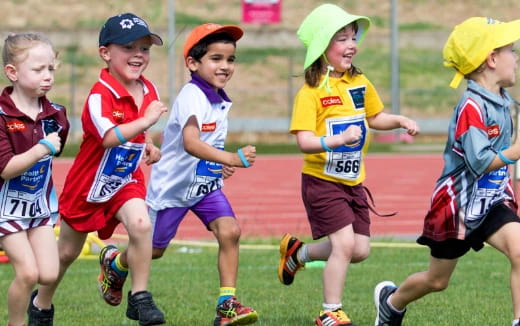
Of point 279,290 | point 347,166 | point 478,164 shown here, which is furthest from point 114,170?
point 279,290

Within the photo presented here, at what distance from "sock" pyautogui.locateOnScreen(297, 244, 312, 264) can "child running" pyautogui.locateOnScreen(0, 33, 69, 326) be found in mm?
2338

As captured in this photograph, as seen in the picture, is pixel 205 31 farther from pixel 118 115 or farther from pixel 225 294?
pixel 225 294

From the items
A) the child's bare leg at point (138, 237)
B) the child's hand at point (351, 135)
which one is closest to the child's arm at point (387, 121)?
the child's hand at point (351, 135)

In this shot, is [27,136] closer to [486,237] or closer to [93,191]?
[93,191]

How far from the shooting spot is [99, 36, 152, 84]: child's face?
715cm

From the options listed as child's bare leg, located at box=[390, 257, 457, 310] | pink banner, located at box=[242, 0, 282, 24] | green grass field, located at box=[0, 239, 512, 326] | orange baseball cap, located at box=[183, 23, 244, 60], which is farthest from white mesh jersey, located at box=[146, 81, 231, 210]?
pink banner, located at box=[242, 0, 282, 24]

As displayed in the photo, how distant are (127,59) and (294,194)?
39.8 ft

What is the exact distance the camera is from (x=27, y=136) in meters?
6.48

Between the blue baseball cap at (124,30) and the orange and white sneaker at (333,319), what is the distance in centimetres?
208

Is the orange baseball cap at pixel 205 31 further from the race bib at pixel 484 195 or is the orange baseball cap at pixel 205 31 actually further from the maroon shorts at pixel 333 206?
the race bib at pixel 484 195

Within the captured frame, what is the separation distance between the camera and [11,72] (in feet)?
21.6

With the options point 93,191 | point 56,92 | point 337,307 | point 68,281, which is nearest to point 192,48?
point 93,191

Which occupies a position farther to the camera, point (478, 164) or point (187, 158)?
point (187, 158)

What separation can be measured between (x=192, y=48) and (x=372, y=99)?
129 centimetres
